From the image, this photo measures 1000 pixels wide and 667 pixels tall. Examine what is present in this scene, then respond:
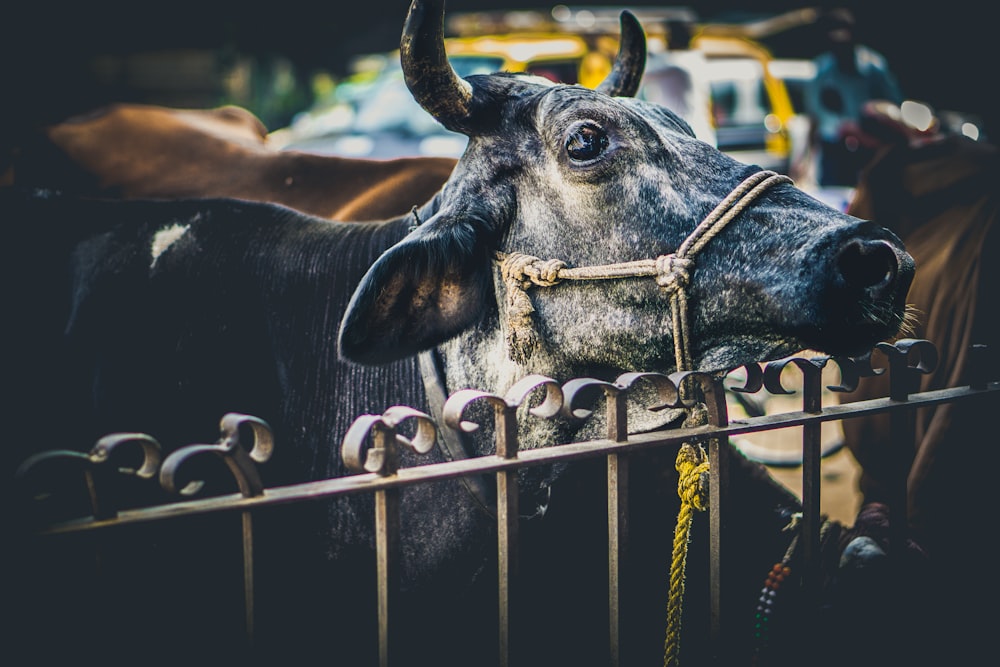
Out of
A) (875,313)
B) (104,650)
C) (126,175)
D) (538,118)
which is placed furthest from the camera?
(126,175)

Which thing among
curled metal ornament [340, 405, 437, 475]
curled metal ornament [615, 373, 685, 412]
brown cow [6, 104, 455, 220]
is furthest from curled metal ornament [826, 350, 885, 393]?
brown cow [6, 104, 455, 220]

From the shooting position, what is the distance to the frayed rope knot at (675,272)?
6.26 ft

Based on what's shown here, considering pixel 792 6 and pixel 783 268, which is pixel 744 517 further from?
pixel 792 6

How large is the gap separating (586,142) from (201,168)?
286 centimetres

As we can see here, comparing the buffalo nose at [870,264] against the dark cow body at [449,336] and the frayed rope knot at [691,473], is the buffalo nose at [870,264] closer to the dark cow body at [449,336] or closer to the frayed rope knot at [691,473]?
the dark cow body at [449,336]

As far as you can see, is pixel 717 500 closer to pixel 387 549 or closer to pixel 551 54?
pixel 387 549

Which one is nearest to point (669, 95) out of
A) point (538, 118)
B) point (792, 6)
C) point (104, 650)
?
point (538, 118)

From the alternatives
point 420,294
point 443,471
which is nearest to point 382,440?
point 443,471

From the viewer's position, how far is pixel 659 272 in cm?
193

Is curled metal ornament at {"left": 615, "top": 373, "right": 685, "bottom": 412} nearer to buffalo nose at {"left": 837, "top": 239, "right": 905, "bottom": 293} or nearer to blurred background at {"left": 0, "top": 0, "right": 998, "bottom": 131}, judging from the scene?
buffalo nose at {"left": 837, "top": 239, "right": 905, "bottom": 293}

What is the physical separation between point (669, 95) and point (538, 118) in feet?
25.2

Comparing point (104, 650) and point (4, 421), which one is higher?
point (4, 421)

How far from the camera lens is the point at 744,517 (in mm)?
2859

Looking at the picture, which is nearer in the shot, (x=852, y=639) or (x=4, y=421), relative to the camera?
(x=852, y=639)
